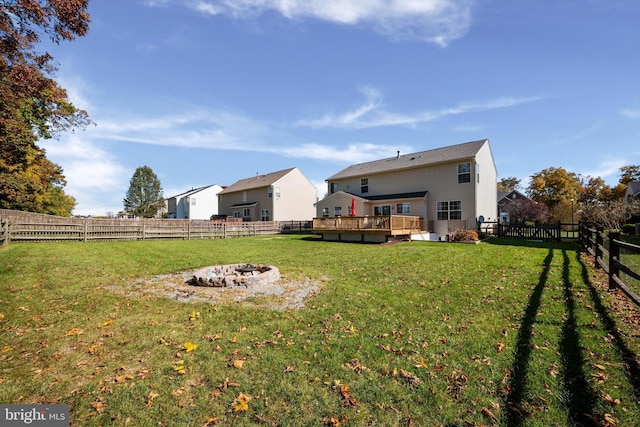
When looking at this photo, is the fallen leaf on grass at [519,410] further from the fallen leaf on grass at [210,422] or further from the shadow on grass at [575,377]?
the fallen leaf on grass at [210,422]

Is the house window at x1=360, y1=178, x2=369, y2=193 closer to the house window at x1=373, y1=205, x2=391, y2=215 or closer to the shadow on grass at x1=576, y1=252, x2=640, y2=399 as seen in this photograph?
the house window at x1=373, y1=205, x2=391, y2=215

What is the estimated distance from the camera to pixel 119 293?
6.66 m

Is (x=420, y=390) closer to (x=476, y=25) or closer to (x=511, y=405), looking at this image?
(x=511, y=405)

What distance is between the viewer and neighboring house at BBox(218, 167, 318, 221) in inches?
1350

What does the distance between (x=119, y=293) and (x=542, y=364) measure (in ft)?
26.5

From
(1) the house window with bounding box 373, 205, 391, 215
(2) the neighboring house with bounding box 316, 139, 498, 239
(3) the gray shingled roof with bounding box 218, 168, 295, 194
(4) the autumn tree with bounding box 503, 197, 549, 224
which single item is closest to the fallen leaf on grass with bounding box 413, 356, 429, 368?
(2) the neighboring house with bounding box 316, 139, 498, 239

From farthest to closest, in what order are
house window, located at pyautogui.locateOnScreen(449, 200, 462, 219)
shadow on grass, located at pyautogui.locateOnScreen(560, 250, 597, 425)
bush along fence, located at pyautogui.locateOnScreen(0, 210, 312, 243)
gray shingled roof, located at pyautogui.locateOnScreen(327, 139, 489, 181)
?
gray shingled roof, located at pyautogui.locateOnScreen(327, 139, 489, 181), house window, located at pyautogui.locateOnScreen(449, 200, 462, 219), bush along fence, located at pyautogui.locateOnScreen(0, 210, 312, 243), shadow on grass, located at pyautogui.locateOnScreen(560, 250, 597, 425)

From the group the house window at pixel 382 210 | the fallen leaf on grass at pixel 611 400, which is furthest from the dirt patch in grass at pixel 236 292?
the house window at pixel 382 210

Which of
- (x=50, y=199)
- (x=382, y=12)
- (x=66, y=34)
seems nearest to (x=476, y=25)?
(x=382, y=12)

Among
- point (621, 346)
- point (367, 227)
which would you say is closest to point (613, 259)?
point (621, 346)

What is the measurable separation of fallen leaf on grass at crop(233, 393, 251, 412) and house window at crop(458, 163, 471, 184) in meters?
22.1

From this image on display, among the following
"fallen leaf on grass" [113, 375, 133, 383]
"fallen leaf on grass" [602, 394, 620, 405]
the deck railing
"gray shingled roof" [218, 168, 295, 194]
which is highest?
"gray shingled roof" [218, 168, 295, 194]

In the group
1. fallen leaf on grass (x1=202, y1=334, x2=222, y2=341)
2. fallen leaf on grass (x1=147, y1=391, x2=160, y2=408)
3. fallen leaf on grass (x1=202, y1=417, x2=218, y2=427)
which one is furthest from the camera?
fallen leaf on grass (x1=202, y1=334, x2=222, y2=341)

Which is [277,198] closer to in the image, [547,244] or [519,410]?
[547,244]
